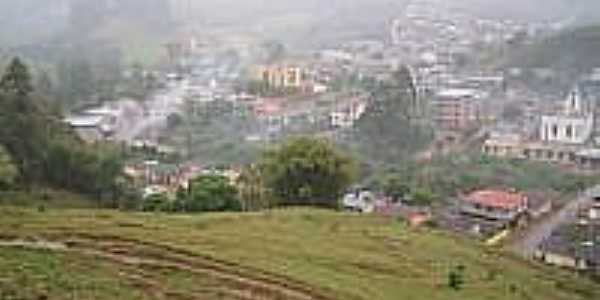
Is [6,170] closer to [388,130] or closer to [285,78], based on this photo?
[388,130]

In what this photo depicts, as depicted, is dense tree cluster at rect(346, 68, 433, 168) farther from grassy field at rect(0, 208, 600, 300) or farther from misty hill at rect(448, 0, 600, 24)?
misty hill at rect(448, 0, 600, 24)

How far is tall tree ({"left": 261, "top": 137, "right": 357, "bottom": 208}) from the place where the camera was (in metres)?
31.8

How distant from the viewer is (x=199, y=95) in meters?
72.3

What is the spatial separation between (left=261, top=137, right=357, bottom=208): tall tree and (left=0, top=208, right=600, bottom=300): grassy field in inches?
178

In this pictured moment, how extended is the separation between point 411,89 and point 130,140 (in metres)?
17.0

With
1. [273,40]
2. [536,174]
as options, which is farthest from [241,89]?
[536,174]

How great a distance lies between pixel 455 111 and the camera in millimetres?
65188

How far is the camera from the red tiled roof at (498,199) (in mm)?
40188

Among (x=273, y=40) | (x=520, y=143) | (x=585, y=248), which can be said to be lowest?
(x=585, y=248)

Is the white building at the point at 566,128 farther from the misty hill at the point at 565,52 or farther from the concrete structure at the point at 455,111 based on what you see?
the misty hill at the point at 565,52

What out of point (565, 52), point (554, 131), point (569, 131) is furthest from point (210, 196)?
point (565, 52)

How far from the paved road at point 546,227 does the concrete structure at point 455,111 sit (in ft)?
61.4

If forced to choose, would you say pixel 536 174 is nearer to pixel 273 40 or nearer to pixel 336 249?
pixel 336 249

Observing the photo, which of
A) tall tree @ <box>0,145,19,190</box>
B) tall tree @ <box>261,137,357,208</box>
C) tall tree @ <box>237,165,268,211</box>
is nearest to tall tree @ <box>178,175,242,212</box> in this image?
tall tree @ <box>237,165,268,211</box>
